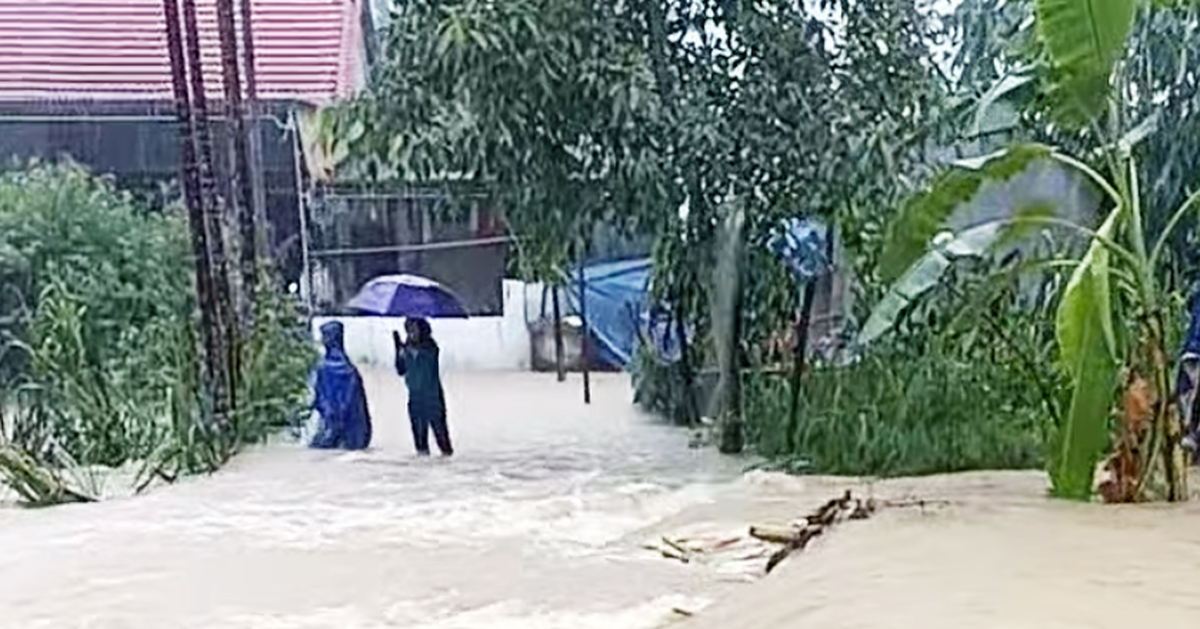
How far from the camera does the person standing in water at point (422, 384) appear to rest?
8.84 metres

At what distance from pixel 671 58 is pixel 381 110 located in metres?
1.36

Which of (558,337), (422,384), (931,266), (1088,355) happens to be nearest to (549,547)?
(931,266)

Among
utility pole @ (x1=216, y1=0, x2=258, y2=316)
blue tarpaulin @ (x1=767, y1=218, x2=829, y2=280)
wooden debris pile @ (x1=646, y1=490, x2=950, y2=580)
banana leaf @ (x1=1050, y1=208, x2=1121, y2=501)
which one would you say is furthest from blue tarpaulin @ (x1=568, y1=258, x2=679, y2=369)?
banana leaf @ (x1=1050, y1=208, x2=1121, y2=501)

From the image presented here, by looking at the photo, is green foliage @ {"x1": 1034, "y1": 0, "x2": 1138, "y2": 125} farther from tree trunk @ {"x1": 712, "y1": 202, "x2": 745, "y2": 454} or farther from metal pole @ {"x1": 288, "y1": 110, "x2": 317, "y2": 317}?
metal pole @ {"x1": 288, "y1": 110, "x2": 317, "y2": 317}

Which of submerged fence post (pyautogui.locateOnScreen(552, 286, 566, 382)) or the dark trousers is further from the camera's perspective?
submerged fence post (pyautogui.locateOnScreen(552, 286, 566, 382))

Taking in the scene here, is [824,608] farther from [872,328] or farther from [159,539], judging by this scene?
[159,539]

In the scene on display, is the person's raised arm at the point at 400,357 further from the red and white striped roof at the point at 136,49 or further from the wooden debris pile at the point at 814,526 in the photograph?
the wooden debris pile at the point at 814,526

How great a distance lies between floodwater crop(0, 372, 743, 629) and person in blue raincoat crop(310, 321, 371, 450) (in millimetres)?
117

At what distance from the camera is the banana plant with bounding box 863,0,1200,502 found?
15.5 feet

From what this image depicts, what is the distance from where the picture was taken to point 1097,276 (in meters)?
4.73

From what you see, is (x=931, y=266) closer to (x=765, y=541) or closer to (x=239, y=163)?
(x=765, y=541)

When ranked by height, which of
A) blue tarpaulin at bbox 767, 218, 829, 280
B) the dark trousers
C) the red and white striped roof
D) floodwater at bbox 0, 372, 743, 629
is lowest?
floodwater at bbox 0, 372, 743, 629

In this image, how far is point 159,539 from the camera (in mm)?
6473

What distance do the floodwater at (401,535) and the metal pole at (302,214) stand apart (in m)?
0.81
